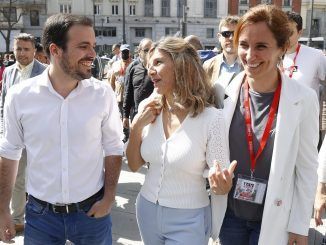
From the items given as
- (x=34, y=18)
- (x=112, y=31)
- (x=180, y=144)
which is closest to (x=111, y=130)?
(x=180, y=144)

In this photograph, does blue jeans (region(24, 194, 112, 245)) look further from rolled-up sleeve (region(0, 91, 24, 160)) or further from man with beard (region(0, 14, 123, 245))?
rolled-up sleeve (region(0, 91, 24, 160))

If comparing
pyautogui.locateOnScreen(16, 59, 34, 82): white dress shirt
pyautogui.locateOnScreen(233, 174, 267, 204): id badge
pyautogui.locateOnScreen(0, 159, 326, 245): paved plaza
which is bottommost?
pyautogui.locateOnScreen(0, 159, 326, 245): paved plaza

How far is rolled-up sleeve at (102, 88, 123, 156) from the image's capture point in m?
2.28

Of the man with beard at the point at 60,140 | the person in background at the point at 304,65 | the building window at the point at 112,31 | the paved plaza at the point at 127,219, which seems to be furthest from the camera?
the building window at the point at 112,31

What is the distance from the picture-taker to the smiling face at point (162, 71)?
6.97 feet

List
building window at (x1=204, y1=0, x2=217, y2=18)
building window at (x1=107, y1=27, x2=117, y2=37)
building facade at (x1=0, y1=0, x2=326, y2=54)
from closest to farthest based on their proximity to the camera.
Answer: building facade at (x1=0, y1=0, x2=326, y2=54) < building window at (x1=107, y1=27, x2=117, y2=37) < building window at (x1=204, y1=0, x2=217, y2=18)

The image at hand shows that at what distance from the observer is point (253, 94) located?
214 centimetres

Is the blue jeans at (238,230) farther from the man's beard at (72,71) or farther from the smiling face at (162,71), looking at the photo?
the man's beard at (72,71)

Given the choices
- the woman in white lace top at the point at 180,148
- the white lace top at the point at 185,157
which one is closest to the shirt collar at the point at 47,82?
the woman in white lace top at the point at 180,148

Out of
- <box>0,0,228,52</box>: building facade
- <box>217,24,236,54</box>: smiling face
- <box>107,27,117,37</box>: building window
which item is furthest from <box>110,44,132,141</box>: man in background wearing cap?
<box>107,27,117,37</box>: building window

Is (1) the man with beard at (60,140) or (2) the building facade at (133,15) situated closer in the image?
(1) the man with beard at (60,140)

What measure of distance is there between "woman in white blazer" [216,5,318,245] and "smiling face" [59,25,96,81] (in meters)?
0.80

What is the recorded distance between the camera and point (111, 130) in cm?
230

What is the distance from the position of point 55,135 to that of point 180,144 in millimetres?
676
